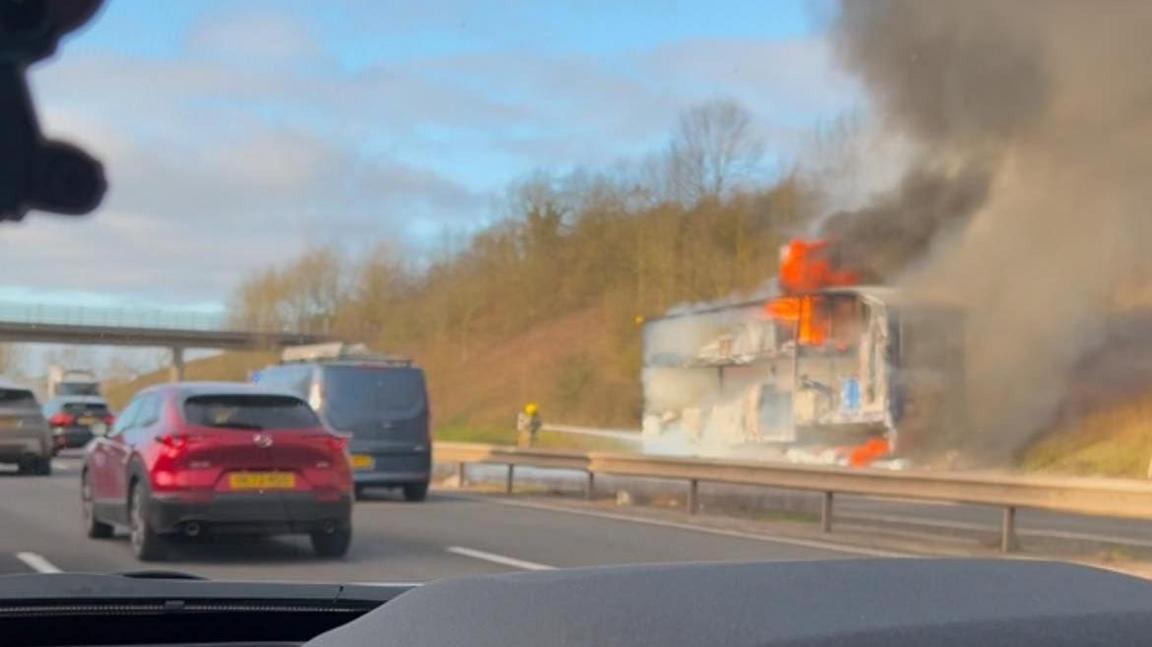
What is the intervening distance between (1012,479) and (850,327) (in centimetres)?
1020

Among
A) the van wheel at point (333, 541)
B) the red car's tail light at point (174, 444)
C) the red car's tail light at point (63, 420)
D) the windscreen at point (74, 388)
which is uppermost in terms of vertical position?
the red car's tail light at point (174, 444)

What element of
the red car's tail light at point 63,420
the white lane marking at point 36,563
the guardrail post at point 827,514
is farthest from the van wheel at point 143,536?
the red car's tail light at point 63,420

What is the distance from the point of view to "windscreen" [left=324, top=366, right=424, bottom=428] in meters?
19.2

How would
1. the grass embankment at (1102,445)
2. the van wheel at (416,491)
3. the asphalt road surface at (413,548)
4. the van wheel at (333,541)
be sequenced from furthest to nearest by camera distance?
the grass embankment at (1102,445) → the van wheel at (416,491) → the van wheel at (333,541) → the asphalt road surface at (413,548)

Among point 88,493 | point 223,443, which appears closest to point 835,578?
point 223,443

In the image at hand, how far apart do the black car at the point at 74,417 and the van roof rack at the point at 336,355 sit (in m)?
12.9

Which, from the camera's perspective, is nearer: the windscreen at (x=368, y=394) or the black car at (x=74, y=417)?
the windscreen at (x=368, y=394)

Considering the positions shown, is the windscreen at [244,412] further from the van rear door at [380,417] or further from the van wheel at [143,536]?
the van rear door at [380,417]

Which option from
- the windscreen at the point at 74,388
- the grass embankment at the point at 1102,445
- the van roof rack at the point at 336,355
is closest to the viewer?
the van roof rack at the point at 336,355

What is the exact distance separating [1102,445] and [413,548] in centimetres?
1343

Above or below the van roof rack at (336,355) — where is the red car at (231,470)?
below

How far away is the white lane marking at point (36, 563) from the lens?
10.8m

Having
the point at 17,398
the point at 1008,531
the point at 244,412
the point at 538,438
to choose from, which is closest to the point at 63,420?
the point at 17,398

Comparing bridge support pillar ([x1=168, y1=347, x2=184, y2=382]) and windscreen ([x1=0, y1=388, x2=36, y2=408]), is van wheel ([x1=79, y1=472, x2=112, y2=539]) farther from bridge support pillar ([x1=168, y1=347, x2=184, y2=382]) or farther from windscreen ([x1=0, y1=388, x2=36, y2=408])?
windscreen ([x1=0, y1=388, x2=36, y2=408])
